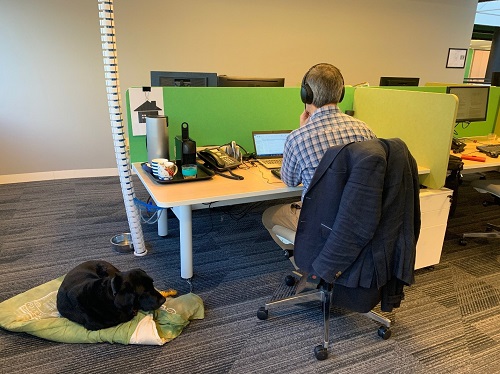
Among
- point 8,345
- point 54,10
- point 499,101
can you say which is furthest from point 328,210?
point 54,10

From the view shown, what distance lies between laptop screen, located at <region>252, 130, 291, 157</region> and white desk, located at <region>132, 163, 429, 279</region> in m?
0.25

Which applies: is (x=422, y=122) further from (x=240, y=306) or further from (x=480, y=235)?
(x=240, y=306)

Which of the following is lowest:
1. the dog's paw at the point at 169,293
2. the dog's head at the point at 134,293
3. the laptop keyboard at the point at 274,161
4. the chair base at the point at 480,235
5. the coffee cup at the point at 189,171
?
the dog's paw at the point at 169,293

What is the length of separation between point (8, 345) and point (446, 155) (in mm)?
2445

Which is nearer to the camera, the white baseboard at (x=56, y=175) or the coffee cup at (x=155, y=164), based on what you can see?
the coffee cup at (x=155, y=164)

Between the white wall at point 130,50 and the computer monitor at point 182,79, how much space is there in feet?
5.33

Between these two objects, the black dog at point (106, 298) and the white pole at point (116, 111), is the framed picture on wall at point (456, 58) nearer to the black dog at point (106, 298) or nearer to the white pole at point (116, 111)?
the white pole at point (116, 111)

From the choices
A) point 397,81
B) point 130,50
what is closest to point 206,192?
point 397,81

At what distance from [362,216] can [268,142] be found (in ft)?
3.97

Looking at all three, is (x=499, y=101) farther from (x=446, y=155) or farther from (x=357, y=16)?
(x=357, y=16)

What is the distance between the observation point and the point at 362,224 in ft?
4.38

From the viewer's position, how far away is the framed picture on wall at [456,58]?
5590 mm

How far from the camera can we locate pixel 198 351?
1666 millimetres

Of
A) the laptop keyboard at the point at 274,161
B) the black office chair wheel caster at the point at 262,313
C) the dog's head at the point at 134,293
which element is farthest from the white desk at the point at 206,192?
the black office chair wheel caster at the point at 262,313
